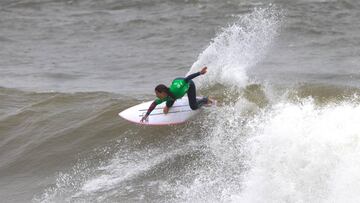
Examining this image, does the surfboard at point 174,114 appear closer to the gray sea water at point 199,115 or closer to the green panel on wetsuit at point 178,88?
the gray sea water at point 199,115

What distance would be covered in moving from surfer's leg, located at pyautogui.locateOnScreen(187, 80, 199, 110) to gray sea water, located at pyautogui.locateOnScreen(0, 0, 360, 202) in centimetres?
46

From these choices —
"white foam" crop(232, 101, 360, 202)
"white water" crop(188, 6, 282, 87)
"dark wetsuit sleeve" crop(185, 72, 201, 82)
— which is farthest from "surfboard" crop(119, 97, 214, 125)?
"white foam" crop(232, 101, 360, 202)

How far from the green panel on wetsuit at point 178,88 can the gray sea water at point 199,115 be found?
34.3 inches

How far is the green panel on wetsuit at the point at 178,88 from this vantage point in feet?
41.4

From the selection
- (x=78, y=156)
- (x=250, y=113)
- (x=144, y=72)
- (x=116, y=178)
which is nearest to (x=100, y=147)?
(x=78, y=156)

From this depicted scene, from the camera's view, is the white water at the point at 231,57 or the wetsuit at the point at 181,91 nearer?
the wetsuit at the point at 181,91

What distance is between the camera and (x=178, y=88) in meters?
12.6

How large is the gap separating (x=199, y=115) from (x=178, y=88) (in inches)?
43.6

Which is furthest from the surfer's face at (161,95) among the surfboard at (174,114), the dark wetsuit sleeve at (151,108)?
the surfboard at (174,114)

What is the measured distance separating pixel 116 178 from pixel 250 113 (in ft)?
11.3

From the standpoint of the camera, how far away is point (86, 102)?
53.9 ft

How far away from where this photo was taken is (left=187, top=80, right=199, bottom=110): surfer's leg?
505 inches

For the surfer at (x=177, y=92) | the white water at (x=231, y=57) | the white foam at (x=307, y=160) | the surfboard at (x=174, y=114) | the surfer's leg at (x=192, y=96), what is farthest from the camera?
the white water at (x=231, y=57)

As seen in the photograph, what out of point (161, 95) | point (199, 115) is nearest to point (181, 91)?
point (161, 95)
